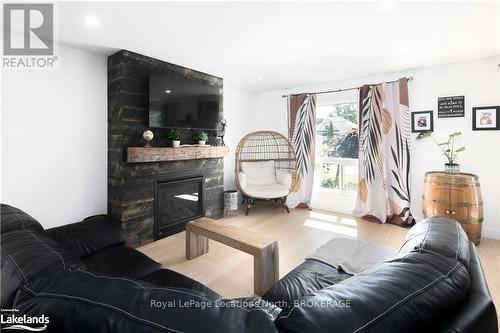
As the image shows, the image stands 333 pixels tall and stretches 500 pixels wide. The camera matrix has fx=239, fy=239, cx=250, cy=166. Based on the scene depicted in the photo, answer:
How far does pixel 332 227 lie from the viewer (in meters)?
3.45

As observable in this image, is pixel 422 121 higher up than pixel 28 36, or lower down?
lower down

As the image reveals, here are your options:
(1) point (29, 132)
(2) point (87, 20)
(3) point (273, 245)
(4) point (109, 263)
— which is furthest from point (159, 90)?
(3) point (273, 245)

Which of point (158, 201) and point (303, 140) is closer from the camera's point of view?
point (158, 201)

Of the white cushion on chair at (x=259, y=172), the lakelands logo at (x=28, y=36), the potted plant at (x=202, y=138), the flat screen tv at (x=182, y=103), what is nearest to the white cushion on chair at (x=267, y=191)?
the white cushion on chair at (x=259, y=172)

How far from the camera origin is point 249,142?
16.3ft

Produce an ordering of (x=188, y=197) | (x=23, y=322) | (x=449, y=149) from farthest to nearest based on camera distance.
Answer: (x=188, y=197) → (x=449, y=149) → (x=23, y=322)

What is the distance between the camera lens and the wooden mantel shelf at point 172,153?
8.89ft

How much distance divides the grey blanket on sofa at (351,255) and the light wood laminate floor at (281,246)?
0.64 m

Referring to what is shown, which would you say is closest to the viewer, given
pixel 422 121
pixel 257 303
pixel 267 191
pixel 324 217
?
pixel 257 303

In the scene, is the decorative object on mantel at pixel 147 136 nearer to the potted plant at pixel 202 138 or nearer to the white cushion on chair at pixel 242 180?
the potted plant at pixel 202 138

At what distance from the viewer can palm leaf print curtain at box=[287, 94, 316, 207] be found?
4.31 meters

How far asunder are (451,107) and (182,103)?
11.8 feet

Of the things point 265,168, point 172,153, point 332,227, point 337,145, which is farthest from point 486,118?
point 172,153

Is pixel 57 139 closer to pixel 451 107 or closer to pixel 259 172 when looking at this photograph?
pixel 259 172
